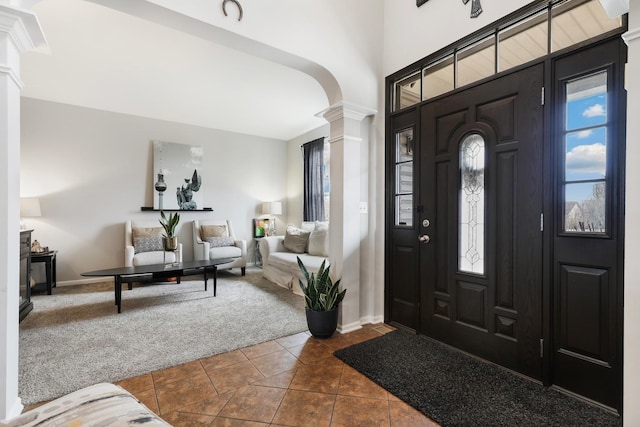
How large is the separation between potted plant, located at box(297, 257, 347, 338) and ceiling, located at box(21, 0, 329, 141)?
2.62 m

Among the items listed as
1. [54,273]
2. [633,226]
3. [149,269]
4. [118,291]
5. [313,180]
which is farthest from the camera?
[313,180]

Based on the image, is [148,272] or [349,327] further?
[148,272]

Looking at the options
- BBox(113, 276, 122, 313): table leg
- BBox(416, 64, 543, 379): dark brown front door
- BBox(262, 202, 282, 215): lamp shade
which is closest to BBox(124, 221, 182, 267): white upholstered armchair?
BBox(113, 276, 122, 313): table leg

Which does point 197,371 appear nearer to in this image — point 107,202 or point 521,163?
point 521,163

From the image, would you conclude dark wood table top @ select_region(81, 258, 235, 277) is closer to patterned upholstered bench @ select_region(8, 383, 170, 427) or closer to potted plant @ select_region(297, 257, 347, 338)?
potted plant @ select_region(297, 257, 347, 338)

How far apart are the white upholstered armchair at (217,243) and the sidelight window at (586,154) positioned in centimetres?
439

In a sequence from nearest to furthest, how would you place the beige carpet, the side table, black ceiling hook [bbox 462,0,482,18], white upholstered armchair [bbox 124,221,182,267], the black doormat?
the black doormat < the beige carpet < black ceiling hook [bbox 462,0,482,18] < the side table < white upholstered armchair [bbox 124,221,182,267]

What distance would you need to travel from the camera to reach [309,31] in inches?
97.9

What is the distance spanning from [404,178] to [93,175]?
4.67 meters

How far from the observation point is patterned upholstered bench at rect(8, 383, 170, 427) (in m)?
0.81

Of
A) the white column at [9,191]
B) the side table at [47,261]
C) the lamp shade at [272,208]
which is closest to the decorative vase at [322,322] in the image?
the white column at [9,191]

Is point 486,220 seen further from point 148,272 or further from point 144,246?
point 144,246

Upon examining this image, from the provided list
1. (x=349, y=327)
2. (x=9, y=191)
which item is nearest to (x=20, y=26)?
(x=9, y=191)

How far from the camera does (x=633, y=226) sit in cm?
128
